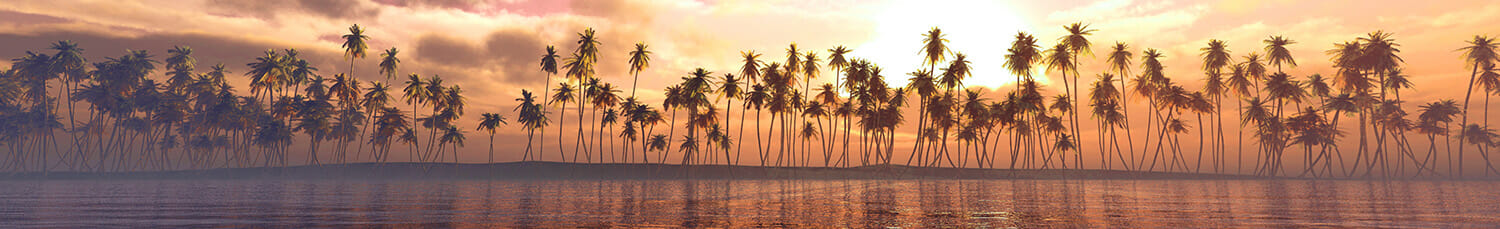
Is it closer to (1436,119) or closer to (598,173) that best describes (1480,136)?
(1436,119)

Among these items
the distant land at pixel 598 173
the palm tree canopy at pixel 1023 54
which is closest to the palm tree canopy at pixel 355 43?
the distant land at pixel 598 173

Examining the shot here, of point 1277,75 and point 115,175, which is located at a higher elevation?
point 1277,75

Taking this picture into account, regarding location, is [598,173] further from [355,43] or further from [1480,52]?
[1480,52]

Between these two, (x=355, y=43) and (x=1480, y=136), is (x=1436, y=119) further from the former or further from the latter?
(x=355, y=43)

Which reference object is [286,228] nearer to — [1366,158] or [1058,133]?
[1058,133]

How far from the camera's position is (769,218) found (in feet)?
76.4

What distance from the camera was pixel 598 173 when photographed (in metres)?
106

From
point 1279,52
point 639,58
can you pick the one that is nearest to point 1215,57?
point 1279,52

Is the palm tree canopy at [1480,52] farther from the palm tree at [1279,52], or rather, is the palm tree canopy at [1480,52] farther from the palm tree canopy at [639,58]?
the palm tree canopy at [639,58]

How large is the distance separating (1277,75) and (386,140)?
4157 inches

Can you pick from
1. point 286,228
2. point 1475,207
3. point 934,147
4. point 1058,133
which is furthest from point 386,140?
point 1475,207

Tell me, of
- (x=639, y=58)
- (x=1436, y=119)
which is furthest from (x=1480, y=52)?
(x=639, y=58)

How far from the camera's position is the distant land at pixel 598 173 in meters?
102

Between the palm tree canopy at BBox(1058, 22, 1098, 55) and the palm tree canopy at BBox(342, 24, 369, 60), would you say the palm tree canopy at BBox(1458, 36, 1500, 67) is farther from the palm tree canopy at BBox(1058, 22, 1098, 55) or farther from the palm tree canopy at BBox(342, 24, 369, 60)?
the palm tree canopy at BBox(342, 24, 369, 60)
